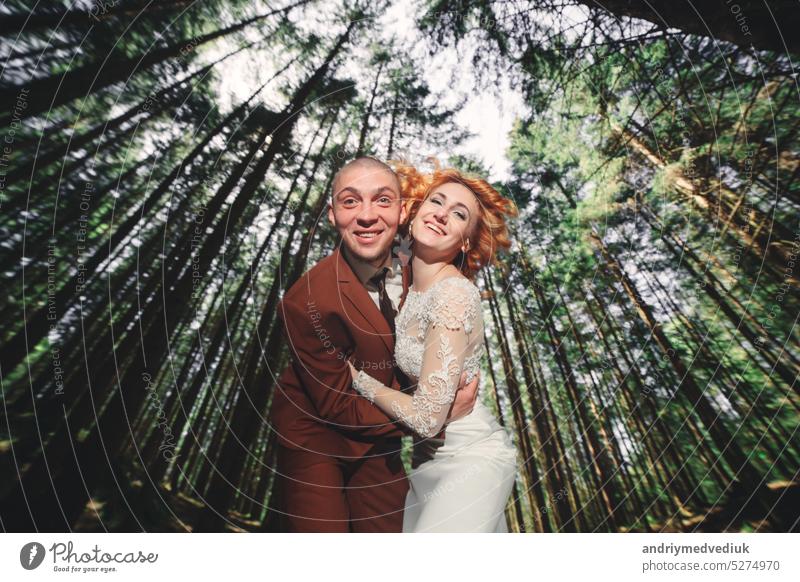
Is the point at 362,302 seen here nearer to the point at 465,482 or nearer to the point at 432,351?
the point at 432,351

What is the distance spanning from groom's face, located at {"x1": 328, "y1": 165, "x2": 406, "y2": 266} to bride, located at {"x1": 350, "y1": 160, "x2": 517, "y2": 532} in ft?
0.41

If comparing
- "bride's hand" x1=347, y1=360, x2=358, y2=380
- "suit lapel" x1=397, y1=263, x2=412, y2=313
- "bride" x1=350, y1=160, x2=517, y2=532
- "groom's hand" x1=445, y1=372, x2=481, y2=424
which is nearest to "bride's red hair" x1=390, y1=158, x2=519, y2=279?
"bride" x1=350, y1=160, x2=517, y2=532

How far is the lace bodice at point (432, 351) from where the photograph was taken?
151 cm

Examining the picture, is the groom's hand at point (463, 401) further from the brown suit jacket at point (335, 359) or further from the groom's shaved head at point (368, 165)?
the groom's shaved head at point (368, 165)

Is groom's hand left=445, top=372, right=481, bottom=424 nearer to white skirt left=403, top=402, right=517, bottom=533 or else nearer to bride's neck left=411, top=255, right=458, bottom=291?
white skirt left=403, top=402, right=517, bottom=533

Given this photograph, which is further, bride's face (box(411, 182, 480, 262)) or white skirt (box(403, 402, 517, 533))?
bride's face (box(411, 182, 480, 262))

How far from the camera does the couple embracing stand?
161cm

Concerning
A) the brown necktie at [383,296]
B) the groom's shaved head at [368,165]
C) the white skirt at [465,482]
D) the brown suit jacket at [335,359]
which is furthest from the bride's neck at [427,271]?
the white skirt at [465,482]

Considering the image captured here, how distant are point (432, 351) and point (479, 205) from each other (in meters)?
0.81

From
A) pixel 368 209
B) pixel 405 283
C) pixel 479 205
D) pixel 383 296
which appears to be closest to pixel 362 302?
pixel 383 296

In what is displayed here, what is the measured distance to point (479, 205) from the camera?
181cm

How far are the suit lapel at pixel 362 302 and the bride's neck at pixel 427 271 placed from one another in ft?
0.88
